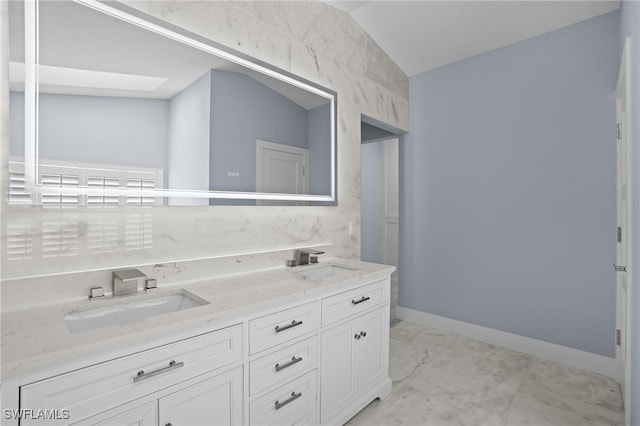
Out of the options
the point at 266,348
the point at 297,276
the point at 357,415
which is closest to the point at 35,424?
the point at 266,348

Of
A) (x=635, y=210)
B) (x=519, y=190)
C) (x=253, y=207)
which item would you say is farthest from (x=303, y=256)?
(x=519, y=190)

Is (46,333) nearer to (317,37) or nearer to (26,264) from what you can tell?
(26,264)

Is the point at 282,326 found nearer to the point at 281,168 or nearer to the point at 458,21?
the point at 281,168

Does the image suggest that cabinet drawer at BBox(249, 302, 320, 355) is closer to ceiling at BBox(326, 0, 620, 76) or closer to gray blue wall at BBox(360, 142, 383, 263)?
ceiling at BBox(326, 0, 620, 76)

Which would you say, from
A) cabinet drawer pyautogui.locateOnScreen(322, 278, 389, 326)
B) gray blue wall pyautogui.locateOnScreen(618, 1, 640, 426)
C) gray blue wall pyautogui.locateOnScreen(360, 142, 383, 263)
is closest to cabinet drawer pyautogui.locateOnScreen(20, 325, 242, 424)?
cabinet drawer pyautogui.locateOnScreen(322, 278, 389, 326)

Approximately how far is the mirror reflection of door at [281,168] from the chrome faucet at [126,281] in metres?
0.88

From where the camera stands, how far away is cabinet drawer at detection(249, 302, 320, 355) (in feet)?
4.65

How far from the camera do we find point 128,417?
1.06m

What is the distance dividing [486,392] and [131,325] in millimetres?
2289

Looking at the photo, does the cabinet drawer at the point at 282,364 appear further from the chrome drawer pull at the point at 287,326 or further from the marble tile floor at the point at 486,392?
the marble tile floor at the point at 486,392

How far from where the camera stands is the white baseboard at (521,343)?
2523 millimetres

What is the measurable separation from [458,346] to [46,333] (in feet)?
9.90

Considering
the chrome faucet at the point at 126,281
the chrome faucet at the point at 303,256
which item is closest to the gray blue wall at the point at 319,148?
the chrome faucet at the point at 303,256

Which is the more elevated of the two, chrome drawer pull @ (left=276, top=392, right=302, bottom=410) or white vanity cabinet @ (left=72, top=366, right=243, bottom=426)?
white vanity cabinet @ (left=72, top=366, right=243, bottom=426)
